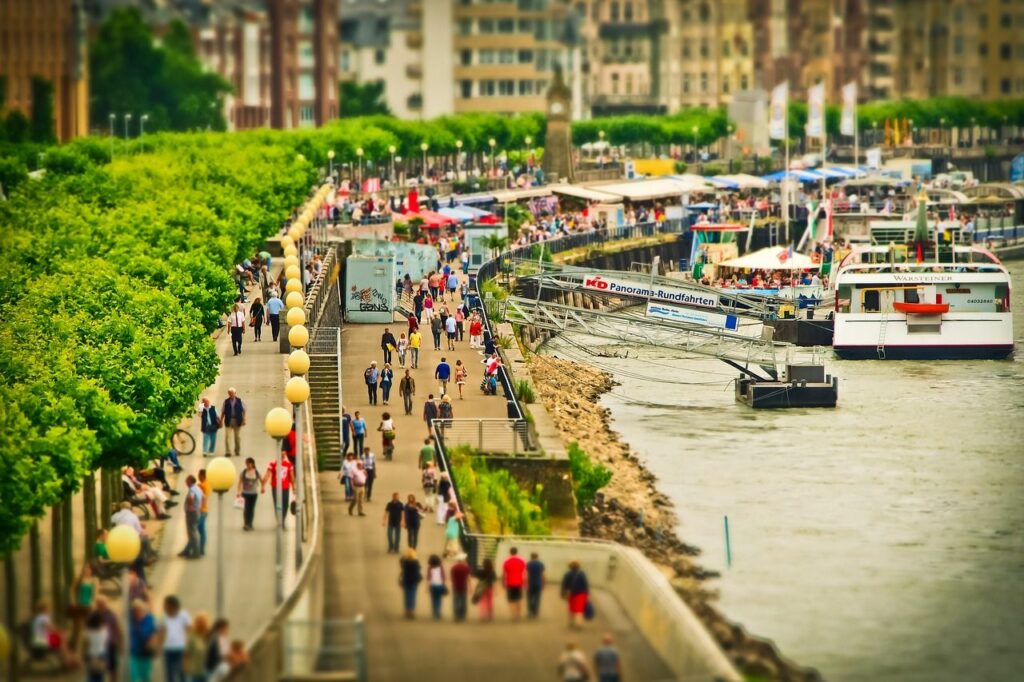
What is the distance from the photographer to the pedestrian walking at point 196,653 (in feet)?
94.5

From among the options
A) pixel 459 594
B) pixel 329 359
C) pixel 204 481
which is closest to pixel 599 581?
pixel 459 594

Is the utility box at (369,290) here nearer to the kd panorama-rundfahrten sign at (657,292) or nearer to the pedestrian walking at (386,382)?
the kd panorama-rundfahrten sign at (657,292)

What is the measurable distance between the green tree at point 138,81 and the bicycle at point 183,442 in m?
141

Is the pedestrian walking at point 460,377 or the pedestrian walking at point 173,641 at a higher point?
the pedestrian walking at point 460,377

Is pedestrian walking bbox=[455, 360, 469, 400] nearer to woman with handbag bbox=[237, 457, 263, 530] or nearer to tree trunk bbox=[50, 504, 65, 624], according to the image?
woman with handbag bbox=[237, 457, 263, 530]

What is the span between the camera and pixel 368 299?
74.2 m

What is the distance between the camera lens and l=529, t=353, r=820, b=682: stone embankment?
118 feet

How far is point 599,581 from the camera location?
36969 mm

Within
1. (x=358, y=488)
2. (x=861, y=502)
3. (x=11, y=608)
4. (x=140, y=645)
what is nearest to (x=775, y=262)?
(x=861, y=502)

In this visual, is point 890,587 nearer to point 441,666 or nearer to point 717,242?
point 441,666

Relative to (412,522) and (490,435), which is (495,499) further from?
(490,435)

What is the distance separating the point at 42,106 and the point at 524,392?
118080 mm

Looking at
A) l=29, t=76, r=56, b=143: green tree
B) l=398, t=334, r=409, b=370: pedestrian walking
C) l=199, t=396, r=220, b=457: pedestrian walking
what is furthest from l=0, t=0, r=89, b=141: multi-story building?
l=199, t=396, r=220, b=457: pedestrian walking

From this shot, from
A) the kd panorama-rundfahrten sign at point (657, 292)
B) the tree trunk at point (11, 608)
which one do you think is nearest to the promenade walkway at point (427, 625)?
the tree trunk at point (11, 608)
